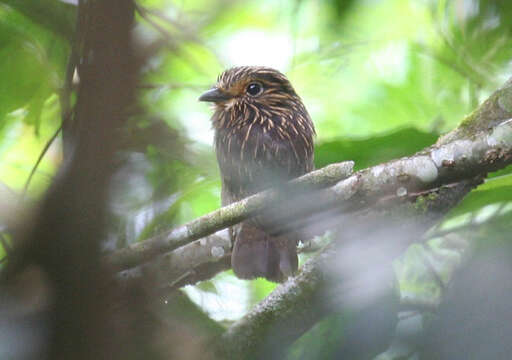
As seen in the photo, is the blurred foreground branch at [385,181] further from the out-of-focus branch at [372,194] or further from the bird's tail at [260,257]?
the bird's tail at [260,257]

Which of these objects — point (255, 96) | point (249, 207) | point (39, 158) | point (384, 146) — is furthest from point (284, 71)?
point (39, 158)

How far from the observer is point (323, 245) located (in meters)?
1.60

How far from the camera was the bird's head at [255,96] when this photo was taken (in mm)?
2266

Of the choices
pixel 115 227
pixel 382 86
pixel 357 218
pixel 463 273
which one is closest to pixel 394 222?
pixel 357 218

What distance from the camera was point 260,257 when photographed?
1.75 meters

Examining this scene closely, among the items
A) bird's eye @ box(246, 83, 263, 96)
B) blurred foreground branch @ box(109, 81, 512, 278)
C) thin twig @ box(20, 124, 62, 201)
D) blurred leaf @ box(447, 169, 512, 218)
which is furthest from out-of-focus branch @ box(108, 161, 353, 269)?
bird's eye @ box(246, 83, 263, 96)

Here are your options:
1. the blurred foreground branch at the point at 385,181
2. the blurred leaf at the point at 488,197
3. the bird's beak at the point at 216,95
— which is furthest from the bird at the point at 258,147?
the blurred leaf at the point at 488,197

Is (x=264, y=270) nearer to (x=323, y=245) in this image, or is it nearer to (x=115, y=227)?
(x=323, y=245)

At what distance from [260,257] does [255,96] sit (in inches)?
32.9

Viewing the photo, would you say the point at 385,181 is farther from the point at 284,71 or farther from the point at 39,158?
the point at 284,71

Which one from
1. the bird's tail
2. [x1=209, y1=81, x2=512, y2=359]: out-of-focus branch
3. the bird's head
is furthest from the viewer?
the bird's head

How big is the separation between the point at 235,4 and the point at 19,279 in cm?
45

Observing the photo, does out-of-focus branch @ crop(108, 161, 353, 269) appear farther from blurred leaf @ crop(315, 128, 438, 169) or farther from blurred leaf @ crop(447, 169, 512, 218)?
blurred leaf @ crop(447, 169, 512, 218)

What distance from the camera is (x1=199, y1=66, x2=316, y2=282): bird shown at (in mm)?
1688
